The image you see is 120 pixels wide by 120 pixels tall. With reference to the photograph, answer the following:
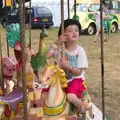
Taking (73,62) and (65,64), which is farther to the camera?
(73,62)

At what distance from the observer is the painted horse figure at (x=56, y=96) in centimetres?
236

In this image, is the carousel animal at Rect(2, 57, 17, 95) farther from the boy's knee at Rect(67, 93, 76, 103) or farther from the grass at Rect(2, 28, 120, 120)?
the grass at Rect(2, 28, 120, 120)

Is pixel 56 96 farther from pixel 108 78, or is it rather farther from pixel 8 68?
pixel 108 78

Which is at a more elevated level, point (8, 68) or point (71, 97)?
point (8, 68)

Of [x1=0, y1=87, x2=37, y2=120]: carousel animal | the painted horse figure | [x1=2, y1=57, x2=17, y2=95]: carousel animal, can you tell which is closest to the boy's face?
the painted horse figure

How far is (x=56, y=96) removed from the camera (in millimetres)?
2436

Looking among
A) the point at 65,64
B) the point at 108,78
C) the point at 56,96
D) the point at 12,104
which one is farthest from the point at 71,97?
the point at 108,78

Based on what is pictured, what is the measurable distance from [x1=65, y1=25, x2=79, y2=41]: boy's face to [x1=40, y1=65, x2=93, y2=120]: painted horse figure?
1.35 ft

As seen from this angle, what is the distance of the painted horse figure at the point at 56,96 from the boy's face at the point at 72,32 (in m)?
0.41

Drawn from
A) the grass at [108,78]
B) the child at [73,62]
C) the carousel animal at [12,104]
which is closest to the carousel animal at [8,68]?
the carousel animal at [12,104]

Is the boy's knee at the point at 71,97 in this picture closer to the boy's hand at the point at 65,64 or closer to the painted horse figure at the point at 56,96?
the painted horse figure at the point at 56,96

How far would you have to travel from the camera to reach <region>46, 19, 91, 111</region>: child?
8.36 feet

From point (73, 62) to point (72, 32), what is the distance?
238 mm

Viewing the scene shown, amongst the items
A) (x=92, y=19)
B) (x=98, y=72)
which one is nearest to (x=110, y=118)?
(x=98, y=72)
